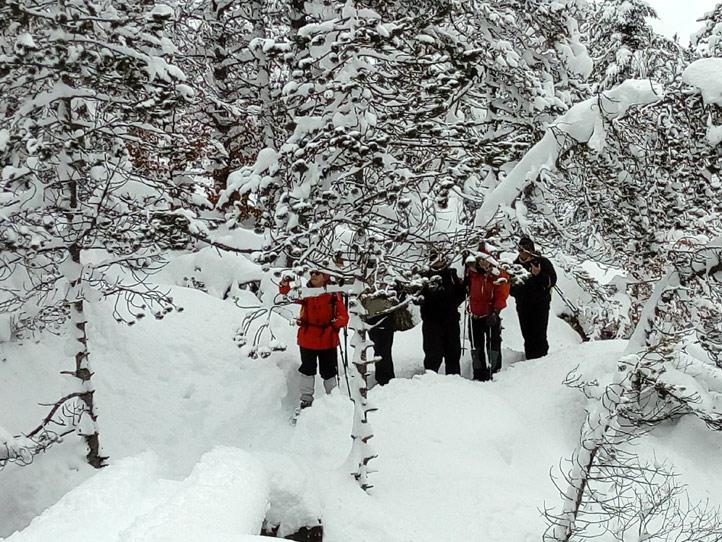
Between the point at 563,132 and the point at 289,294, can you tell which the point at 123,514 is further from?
the point at 563,132

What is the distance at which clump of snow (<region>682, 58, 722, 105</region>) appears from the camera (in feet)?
15.1

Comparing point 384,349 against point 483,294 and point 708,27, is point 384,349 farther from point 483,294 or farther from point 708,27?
point 708,27

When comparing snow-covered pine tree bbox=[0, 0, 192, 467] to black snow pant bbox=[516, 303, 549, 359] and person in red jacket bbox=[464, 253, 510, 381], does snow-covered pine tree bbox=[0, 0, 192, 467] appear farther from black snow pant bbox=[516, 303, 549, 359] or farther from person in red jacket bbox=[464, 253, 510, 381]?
black snow pant bbox=[516, 303, 549, 359]

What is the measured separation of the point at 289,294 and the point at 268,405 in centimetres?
272

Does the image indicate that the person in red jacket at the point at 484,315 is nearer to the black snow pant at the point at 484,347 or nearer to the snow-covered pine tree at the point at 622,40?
the black snow pant at the point at 484,347

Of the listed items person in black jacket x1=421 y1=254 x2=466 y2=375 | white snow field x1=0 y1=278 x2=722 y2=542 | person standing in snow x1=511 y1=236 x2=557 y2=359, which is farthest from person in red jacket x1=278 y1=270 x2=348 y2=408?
person standing in snow x1=511 y1=236 x2=557 y2=359

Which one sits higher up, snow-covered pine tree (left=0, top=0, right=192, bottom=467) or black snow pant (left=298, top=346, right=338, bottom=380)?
snow-covered pine tree (left=0, top=0, right=192, bottom=467)

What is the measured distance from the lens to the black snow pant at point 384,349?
341 inches

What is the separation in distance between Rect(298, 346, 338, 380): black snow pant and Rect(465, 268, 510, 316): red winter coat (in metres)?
2.20

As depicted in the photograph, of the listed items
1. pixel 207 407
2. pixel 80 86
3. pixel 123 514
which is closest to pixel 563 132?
pixel 123 514

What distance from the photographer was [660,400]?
26.8 ft

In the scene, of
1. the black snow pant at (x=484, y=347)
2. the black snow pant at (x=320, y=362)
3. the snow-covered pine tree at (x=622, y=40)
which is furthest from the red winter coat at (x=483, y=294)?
the snow-covered pine tree at (x=622, y=40)

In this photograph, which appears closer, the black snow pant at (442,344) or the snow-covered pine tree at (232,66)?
the black snow pant at (442,344)

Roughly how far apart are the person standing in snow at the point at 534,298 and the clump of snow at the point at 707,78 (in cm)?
375
